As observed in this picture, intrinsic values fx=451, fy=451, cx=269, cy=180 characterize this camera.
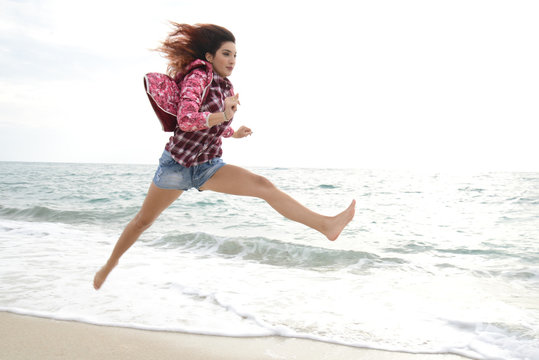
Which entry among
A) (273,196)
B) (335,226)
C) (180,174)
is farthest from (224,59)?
(335,226)

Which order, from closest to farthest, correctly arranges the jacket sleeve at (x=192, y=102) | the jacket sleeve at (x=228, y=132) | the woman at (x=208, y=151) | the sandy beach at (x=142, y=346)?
1. the jacket sleeve at (x=192, y=102)
2. the sandy beach at (x=142, y=346)
3. the woman at (x=208, y=151)
4. the jacket sleeve at (x=228, y=132)

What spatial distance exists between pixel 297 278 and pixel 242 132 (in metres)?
2.46

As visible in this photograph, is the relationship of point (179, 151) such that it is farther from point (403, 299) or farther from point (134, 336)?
point (403, 299)

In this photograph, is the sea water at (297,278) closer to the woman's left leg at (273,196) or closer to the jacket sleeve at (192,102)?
the woman's left leg at (273,196)

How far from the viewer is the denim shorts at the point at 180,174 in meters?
3.05

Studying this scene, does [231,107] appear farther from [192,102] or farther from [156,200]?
[156,200]

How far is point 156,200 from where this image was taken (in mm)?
3191

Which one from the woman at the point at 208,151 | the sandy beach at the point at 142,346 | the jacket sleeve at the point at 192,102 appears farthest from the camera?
the woman at the point at 208,151

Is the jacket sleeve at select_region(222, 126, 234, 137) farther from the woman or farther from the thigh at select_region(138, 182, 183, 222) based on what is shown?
the thigh at select_region(138, 182, 183, 222)

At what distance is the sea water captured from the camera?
3.54 meters

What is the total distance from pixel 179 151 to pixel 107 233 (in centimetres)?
654

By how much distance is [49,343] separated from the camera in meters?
2.94

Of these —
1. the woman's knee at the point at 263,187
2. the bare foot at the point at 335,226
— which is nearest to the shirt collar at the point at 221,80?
the woman's knee at the point at 263,187

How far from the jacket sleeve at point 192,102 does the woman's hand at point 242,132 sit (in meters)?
0.72
